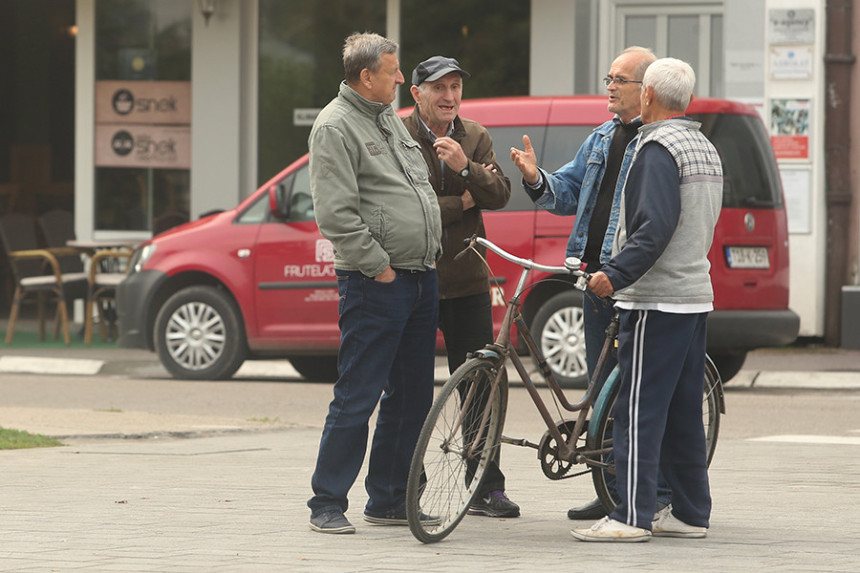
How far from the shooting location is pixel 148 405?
11.1m

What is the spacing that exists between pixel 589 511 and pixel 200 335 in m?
7.11

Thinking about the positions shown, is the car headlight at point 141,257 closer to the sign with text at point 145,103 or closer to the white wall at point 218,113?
the white wall at point 218,113

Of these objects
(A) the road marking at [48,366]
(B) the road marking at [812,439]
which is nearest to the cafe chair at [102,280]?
(A) the road marking at [48,366]

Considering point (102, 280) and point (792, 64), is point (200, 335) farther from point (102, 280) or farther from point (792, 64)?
point (792, 64)

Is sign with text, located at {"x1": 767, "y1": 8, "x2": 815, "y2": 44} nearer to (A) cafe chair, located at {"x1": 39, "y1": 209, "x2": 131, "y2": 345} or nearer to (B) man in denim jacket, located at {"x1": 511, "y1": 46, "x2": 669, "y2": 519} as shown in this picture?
(A) cafe chair, located at {"x1": 39, "y1": 209, "x2": 131, "y2": 345}

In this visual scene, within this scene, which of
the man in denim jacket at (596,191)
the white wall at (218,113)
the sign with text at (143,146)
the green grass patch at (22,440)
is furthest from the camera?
the sign with text at (143,146)

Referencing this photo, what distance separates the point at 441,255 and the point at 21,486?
231 cm

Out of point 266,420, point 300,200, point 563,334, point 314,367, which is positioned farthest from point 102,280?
point 266,420

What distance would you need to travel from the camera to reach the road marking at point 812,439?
30.0 feet

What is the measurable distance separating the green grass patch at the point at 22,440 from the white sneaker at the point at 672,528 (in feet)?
13.4

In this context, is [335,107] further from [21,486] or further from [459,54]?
[459,54]

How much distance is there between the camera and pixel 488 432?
228 inches

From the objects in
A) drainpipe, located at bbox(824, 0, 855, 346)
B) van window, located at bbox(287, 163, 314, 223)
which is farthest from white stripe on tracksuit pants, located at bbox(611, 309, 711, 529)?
drainpipe, located at bbox(824, 0, 855, 346)

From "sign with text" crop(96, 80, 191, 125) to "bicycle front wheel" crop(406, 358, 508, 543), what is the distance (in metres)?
12.2
